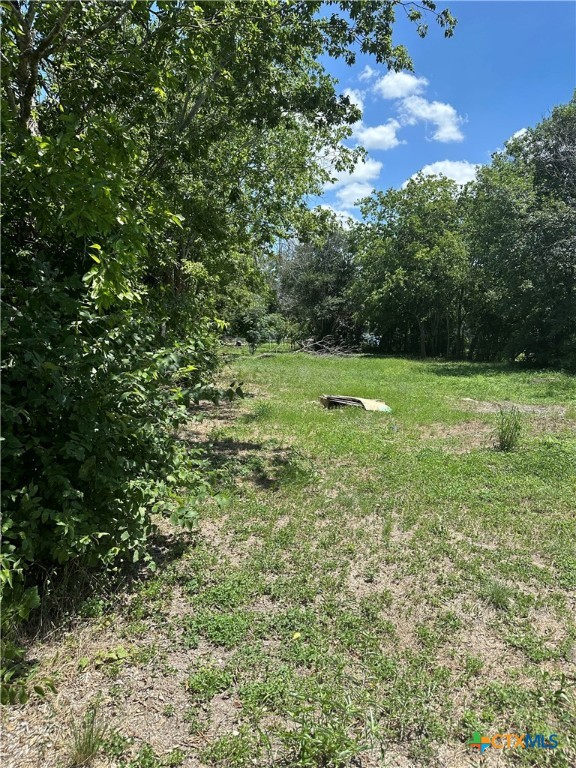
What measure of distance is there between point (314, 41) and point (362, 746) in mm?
6023

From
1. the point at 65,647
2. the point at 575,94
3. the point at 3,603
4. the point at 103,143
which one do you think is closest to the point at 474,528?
the point at 65,647

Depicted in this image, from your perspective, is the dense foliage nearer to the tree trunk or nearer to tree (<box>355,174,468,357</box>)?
tree (<box>355,174,468,357</box>)

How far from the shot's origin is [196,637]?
2.70 m

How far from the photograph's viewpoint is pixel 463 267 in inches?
902

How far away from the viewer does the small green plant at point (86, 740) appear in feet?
6.21

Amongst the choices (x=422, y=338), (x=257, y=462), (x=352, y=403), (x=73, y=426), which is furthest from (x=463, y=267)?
(x=73, y=426)

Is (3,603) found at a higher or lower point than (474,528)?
higher

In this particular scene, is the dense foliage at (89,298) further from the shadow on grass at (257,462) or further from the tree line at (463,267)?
the tree line at (463,267)

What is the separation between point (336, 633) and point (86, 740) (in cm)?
136

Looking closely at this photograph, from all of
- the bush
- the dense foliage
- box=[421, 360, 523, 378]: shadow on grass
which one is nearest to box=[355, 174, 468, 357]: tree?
box=[421, 360, 523, 378]: shadow on grass

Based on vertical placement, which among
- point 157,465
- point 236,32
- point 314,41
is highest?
point 314,41

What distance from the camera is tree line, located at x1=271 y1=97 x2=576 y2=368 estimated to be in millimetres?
16266

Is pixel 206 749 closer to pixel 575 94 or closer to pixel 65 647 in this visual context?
pixel 65 647

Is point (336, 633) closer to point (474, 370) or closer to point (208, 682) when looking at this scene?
point (208, 682)
